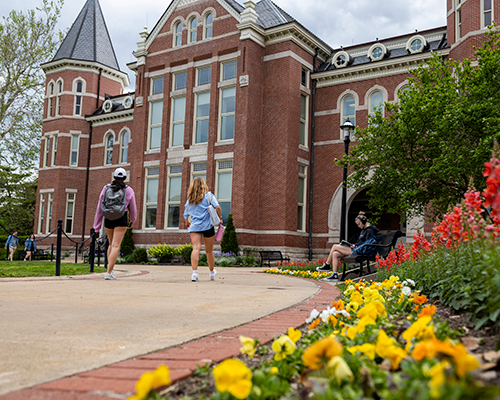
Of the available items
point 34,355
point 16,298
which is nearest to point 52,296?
point 16,298

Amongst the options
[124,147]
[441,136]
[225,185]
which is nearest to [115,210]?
[441,136]

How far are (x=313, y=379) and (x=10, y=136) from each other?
103ft

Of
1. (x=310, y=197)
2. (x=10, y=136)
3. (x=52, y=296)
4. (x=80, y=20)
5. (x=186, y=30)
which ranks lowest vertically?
(x=52, y=296)

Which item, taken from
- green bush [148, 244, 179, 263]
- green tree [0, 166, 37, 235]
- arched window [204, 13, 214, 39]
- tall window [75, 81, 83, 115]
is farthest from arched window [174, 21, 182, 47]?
green tree [0, 166, 37, 235]

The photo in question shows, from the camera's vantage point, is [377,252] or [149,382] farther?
[377,252]

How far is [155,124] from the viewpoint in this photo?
25.1 meters

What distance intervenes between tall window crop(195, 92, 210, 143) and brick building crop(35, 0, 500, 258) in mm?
56

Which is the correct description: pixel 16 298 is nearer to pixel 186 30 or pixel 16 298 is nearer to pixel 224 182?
pixel 224 182

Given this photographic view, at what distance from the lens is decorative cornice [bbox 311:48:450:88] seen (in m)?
20.4

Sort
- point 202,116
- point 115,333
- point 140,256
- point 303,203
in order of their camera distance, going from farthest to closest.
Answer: point 202,116
point 303,203
point 140,256
point 115,333

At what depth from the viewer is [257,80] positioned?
21.8 m

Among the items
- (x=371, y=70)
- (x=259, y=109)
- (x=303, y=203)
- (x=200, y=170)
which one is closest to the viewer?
(x=371, y=70)

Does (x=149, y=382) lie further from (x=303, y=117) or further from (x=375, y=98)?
(x=303, y=117)

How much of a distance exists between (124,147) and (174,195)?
7.63 m
